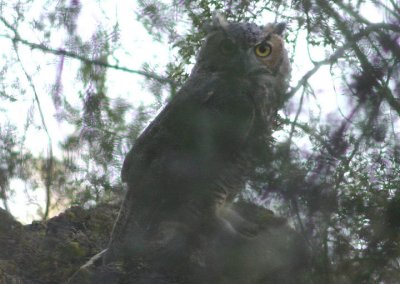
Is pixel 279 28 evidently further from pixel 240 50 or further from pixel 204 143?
pixel 204 143

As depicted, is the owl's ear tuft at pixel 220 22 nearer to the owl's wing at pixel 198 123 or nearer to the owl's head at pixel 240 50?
the owl's head at pixel 240 50

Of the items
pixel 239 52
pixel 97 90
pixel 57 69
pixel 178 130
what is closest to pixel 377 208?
pixel 178 130

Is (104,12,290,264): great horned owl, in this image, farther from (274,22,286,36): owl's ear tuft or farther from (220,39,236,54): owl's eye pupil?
(274,22,286,36): owl's ear tuft

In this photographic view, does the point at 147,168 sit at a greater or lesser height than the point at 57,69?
lesser

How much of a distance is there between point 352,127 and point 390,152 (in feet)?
0.59

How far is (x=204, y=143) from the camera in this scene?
6.84ft

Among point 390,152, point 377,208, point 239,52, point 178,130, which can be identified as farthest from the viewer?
point 239,52

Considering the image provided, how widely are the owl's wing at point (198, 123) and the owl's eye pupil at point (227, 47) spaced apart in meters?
0.13

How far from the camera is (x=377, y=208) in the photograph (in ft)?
5.32

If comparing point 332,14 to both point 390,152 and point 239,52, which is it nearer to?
point 390,152

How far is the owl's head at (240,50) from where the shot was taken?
2.33m

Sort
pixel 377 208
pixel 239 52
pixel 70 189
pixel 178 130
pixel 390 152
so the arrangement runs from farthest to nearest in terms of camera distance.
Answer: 1. pixel 70 189
2. pixel 239 52
3. pixel 178 130
4. pixel 390 152
5. pixel 377 208

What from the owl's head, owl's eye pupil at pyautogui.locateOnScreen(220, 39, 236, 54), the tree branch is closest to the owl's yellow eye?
the owl's head

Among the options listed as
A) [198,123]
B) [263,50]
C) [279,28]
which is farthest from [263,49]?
[198,123]
